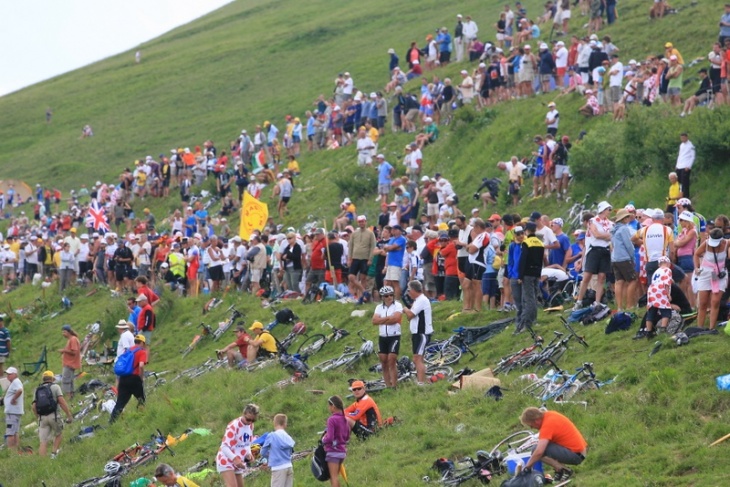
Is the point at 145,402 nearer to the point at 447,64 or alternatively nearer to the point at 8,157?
the point at 447,64

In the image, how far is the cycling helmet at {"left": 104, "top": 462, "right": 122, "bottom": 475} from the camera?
838 inches

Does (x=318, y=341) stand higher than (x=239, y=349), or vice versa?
(x=239, y=349)

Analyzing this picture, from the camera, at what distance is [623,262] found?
67.6ft

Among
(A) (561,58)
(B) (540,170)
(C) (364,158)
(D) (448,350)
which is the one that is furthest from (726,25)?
(D) (448,350)

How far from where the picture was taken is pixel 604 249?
21391mm

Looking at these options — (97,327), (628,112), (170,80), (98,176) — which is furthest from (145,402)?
(170,80)

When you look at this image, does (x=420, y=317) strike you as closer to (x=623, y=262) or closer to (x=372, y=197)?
(x=623, y=262)

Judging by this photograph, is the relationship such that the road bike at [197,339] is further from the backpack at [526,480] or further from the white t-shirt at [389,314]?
the backpack at [526,480]

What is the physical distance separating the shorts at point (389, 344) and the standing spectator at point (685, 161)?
944cm

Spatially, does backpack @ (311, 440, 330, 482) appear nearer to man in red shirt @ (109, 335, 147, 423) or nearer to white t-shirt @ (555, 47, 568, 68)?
man in red shirt @ (109, 335, 147, 423)

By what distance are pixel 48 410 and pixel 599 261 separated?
11.4 metres

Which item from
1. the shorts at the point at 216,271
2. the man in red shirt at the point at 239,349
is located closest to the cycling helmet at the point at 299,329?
the man in red shirt at the point at 239,349

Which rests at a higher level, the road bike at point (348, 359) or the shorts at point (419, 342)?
the shorts at point (419, 342)

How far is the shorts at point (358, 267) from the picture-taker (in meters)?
27.4
